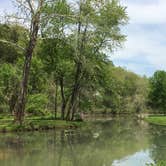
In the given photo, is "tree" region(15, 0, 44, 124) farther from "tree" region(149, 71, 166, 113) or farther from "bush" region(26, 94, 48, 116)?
"tree" region(149, 71, 166, 113)

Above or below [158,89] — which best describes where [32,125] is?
below

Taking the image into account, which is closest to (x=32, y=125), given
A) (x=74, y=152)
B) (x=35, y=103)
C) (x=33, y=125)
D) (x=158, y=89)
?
(x=33, y=125)

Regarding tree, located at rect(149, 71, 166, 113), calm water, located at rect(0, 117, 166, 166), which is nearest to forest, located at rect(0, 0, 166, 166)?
calm water, located at rect(0, 117, 166, 166)

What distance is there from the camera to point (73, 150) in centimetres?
2436

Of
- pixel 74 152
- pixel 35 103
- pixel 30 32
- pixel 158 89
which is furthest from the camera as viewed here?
pixel 158 89

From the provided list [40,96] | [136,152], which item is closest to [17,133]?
[136,152]

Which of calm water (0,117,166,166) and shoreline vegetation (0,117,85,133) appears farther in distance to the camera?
shoreline vegetation (0,117,85,133)

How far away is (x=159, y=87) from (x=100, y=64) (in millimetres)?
35157

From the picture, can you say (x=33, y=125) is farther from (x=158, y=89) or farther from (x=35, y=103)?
(x=158, y=89)

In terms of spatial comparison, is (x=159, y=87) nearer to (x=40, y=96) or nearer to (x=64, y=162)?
(x=40, y=96)

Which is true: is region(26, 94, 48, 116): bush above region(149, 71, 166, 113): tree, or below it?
below

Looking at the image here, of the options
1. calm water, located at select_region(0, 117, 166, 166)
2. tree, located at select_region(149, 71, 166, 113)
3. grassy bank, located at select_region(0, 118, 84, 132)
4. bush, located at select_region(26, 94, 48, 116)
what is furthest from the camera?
tree, located at select_region(149, 71, 166, 113)

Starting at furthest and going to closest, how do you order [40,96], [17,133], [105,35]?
[40,96]
[105,35]
[17,133]

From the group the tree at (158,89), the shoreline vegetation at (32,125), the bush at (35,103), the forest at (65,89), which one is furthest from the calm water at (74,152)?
the tree at (158,89)
